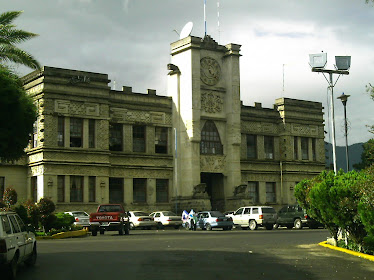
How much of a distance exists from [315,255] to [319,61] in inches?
564

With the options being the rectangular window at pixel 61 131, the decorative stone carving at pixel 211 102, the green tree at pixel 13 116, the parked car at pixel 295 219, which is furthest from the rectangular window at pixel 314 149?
the green tree at pixel 13 116

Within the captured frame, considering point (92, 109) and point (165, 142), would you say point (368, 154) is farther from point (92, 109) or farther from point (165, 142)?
point (165, 142)

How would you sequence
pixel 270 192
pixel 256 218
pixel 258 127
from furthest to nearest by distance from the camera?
1. pixel 270 192
2. pixel 258 127
3. pixel 256 218

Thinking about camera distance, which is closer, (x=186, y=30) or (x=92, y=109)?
(x=92, y=109)

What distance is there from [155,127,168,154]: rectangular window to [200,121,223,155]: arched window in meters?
3.21

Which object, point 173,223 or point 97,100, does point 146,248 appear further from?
point 97,100

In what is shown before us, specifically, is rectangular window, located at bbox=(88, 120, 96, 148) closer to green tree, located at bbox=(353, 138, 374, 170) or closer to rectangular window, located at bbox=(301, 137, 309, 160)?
green tree, located at bbox=(353, 138, 374, 170)

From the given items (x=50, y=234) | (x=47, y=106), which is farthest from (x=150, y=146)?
(x=50, y=234)

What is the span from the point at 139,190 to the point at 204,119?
857 cm

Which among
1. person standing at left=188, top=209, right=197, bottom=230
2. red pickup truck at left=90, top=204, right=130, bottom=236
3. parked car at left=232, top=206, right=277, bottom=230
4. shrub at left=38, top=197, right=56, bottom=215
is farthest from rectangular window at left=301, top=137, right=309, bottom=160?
shrub at left=38, top=197, right=56, bottom=215

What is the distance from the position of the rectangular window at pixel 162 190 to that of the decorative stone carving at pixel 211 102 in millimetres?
7395

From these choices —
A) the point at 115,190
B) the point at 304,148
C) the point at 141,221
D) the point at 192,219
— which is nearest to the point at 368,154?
the point at 192,219

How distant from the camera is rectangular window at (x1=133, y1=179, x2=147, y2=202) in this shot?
49906 millimetres

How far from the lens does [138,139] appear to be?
50.6 meters
